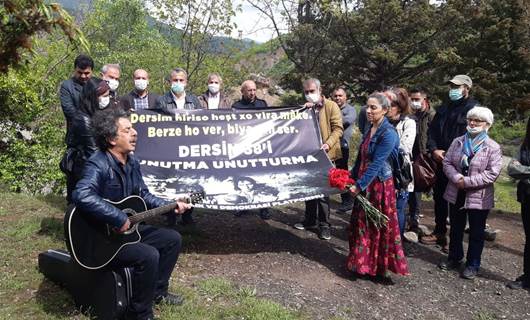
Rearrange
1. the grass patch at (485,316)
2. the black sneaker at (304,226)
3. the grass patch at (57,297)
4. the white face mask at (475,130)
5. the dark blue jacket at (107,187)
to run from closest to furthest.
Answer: the dark blue jacket at (107,187), the grass patch at (57,297), the grass patch at (485,316), the white face mask at (475,130), the black sneaker at (304,226)

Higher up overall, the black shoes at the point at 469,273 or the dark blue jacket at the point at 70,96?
the dark blue jacket at the point at 70,96

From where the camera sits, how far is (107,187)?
3855mm

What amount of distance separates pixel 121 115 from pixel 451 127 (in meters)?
4.43

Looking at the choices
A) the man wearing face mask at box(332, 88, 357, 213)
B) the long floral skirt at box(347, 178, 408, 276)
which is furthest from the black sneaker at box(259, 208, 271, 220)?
the long floral skirt at box(347, 178, 408, 276)

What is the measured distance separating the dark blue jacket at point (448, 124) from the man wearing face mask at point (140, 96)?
13.0ft

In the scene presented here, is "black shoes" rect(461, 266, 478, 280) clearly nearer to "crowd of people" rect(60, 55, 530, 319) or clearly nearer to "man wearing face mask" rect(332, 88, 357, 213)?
"crowd of people" rect(60, 55, 530, 319)

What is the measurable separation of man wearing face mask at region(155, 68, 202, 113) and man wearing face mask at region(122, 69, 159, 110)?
11 centimetres

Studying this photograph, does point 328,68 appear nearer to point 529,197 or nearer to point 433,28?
point 433,28

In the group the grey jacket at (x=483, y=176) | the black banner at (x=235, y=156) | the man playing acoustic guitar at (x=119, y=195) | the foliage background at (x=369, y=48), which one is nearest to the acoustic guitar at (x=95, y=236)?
the man playing acoustic guitar at (x=119, y=195)

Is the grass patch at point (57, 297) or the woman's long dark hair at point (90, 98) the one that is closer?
the grass patch at point (57, 297)

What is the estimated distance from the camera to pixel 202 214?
25.3 feet

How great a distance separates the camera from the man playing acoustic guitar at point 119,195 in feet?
11.9

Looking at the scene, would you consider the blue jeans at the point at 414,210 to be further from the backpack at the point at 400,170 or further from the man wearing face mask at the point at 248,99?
the man wearing face mask at the point at 248,99

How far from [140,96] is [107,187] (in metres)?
3.02
